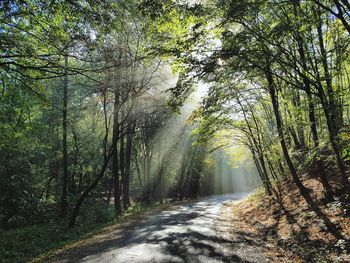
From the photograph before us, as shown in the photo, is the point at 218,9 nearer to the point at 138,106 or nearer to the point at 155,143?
the point at 138,106

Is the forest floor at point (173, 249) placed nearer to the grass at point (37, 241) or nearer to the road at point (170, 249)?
the road at point (170, 249)

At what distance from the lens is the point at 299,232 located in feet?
29.1

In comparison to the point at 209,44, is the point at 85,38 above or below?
above

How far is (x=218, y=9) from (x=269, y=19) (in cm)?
267

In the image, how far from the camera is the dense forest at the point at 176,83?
7.78m

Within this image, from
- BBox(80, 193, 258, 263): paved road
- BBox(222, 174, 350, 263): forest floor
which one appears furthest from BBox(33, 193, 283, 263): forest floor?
BBox(222, 174, 350, 263): forest floor

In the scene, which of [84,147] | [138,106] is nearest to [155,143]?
[84,147]

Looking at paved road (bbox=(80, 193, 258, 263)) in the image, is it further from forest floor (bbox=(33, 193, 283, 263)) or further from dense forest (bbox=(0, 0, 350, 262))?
dense forest (bbox=(0, 0, 350, 262))

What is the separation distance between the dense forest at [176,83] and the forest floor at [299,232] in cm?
30

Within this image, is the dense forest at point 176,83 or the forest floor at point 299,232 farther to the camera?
the dense forest at point 176,83

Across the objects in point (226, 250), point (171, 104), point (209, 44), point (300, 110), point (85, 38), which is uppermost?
point (85, 38)

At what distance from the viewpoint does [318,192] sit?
11.5m

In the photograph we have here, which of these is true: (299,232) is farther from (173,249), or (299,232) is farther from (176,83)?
(176,83)

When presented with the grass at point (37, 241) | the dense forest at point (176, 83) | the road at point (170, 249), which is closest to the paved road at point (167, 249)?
the road at point (170, 249)
